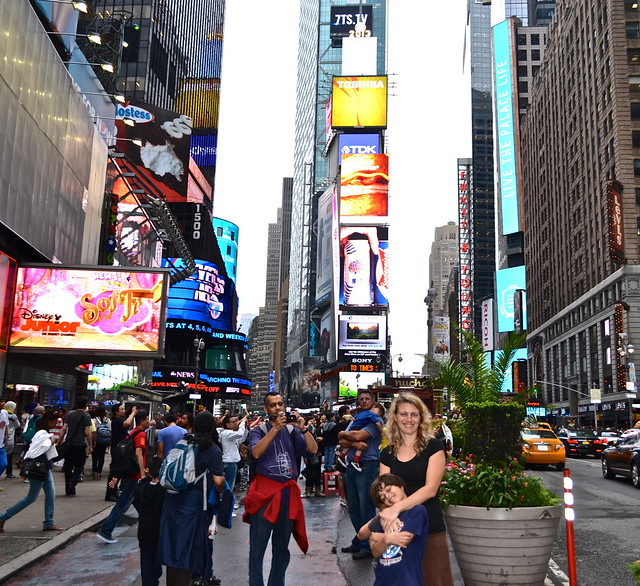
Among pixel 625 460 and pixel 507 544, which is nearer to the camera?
pixel 507 544

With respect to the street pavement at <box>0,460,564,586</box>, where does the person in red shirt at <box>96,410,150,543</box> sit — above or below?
above

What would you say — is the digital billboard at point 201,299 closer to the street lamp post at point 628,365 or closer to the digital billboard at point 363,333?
the digital billboard at point 363,333

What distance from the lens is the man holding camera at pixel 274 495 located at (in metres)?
6.27

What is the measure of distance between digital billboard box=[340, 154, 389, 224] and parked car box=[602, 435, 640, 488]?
92.9 meters

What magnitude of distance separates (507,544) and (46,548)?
6.06 metres

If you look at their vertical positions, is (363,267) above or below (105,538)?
above

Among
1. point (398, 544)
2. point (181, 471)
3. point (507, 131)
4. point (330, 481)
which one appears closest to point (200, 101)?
point (507, 131)

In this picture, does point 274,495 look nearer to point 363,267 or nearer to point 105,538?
point 105,538

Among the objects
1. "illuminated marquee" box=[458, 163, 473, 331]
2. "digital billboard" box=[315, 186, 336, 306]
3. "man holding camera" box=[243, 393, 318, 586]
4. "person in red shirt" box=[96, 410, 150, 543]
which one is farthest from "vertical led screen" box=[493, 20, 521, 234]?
"man holding camera" box=[243, 393, 318, 586]

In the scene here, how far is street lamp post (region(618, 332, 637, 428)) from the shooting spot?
55.6 metres

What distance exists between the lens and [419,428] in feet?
17.4

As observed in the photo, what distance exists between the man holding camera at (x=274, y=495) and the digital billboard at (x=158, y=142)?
2316 inches

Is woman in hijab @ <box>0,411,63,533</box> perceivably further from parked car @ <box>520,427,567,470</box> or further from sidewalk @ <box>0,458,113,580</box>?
parked car @ <box>520,427,567,470</box>

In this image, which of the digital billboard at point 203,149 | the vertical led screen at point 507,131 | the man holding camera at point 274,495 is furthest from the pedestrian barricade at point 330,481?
the vertical led screen at point 507,131
